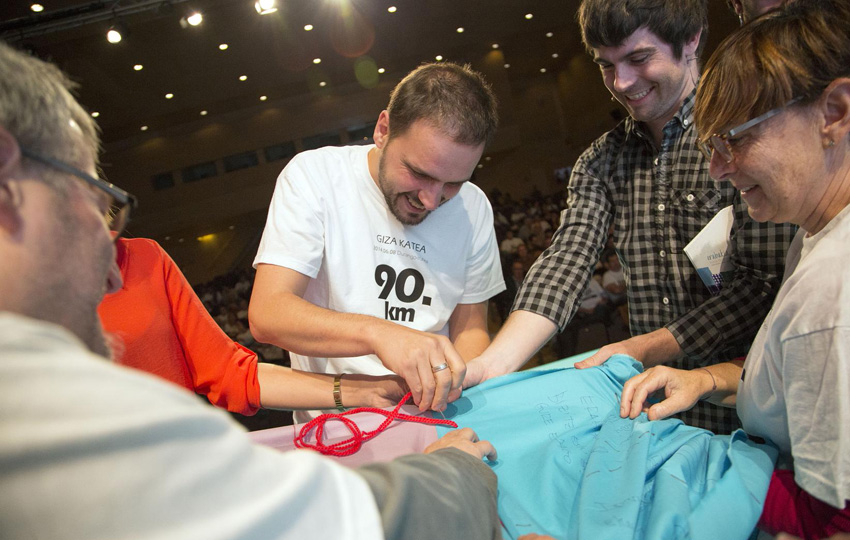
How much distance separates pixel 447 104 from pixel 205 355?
99 centimetres

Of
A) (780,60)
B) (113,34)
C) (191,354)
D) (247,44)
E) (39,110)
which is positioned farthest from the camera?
(247,44)

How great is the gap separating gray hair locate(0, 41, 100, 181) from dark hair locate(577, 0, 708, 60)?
4.91ft

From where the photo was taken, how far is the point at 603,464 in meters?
1.17

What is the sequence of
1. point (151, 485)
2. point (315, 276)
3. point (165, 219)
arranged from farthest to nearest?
point (165, 219) < point (315, 276) < point (151, 485)

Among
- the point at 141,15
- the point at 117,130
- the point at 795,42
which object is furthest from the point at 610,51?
the point at 117,130

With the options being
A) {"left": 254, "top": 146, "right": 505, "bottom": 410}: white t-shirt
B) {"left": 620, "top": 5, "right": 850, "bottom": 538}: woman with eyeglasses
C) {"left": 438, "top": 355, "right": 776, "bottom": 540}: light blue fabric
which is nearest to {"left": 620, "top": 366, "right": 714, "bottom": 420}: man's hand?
{"left": 438, "top": 355, "right": 776, "bottom": 540}: light blue fabric

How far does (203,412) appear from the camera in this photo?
503mm

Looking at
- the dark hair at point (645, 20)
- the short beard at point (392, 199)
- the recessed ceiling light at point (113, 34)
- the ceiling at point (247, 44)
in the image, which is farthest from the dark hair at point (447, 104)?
the ceiling at point (247, 44)

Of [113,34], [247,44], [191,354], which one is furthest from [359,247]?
[247,44]

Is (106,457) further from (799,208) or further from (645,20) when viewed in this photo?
(645,20)

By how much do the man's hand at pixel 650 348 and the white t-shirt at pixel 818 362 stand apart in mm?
612

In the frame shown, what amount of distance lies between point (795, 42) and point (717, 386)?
78cm

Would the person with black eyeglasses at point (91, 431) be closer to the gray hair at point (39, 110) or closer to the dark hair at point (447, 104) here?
the gray hair at point (39, 110)

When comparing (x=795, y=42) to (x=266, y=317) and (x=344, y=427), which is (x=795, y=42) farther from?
(x=266, y=317)
